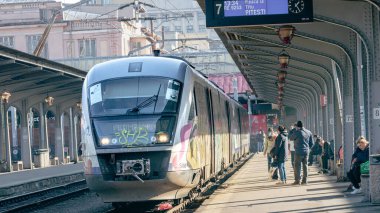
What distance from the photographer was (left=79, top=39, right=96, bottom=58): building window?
8150cm

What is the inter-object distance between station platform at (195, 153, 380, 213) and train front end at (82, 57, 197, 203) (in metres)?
1.73

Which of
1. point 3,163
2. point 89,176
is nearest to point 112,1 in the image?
point 3,163

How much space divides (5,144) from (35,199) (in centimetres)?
1554

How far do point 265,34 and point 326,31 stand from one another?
1.74 meters

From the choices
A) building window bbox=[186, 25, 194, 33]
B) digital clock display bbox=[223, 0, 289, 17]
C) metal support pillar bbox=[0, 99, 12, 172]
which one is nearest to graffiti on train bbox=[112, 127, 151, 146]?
digital clock display bbox=[223, 0, 289, 17]

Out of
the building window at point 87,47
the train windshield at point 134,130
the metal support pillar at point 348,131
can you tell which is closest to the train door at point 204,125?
the train windshield at point 134,130

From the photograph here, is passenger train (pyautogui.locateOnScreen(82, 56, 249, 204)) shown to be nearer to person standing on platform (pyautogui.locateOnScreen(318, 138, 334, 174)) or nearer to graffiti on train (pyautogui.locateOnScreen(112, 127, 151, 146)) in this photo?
graffiti on train (pyautogui.locateOnScreen(112, 127, 151, 146))

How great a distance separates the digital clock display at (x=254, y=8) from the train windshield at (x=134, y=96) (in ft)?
5.89

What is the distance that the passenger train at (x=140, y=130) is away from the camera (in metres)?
16.0

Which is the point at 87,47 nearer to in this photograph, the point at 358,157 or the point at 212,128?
the point at 212,128

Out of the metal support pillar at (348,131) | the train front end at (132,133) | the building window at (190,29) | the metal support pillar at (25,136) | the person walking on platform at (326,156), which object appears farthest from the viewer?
the building window at (190,29)

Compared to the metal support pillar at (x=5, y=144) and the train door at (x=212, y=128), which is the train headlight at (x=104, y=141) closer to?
the train door at (x=212, y=128)

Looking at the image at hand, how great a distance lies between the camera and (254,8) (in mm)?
17250

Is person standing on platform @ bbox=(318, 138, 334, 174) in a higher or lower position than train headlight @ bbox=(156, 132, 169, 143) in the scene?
lower
